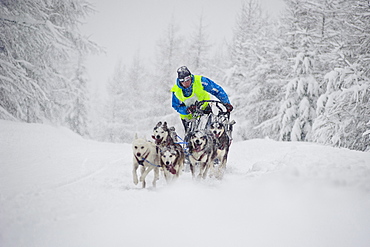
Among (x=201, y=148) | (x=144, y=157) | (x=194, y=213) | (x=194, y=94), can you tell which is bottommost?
(x=194, y=213)

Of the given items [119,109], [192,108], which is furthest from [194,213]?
[119,109]

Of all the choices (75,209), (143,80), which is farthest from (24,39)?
(143,80)

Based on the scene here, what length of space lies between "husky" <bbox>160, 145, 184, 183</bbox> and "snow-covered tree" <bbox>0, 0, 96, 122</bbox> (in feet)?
23.2

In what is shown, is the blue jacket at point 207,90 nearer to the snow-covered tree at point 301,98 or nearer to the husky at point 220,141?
the husky at point 220,141

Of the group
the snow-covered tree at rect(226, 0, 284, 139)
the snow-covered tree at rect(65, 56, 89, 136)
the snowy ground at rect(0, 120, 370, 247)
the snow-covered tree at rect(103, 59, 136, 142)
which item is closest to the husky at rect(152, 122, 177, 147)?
the snowy ground at rect(0, 120, 370, 247)

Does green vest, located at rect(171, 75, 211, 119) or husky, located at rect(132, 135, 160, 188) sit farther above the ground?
green vest, located at rect(171, 75, 211, 119)

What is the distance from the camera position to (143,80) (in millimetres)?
25875

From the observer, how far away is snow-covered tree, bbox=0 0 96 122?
8289 mm

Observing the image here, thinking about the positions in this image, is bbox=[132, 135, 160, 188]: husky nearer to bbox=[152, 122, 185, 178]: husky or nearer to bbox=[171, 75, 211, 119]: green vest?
bbox=[152, 122, 185, 178]: husky

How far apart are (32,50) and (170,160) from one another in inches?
351

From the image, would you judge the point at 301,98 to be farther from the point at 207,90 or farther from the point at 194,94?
the point at 194,94

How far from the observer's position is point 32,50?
967cm

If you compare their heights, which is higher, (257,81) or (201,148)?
(257,81)

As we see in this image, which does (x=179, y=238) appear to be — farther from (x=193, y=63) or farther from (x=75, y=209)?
(x=193, y=63)
